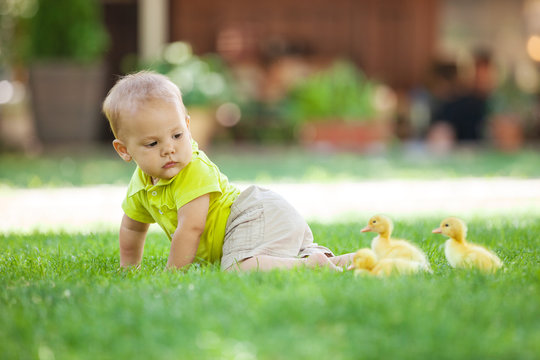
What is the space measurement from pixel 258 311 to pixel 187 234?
83 cm

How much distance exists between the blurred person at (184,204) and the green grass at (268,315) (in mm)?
274

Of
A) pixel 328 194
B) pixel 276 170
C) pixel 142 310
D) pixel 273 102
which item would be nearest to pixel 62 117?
pixel 273 102

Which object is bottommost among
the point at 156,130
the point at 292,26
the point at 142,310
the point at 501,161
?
the point at 501,161

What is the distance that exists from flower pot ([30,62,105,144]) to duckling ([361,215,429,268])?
7.81m

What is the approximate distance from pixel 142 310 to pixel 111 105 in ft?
3.33

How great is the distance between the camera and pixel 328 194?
17.8 feet

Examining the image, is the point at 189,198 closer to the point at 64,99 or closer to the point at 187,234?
the point at 187,234

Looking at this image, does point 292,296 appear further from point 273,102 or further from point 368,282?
point 273,102

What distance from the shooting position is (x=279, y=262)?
2.56 m

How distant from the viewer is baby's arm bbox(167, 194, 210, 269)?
2.57m

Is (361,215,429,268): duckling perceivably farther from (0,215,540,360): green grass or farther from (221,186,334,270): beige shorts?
(221,186,334,270): beige shorts

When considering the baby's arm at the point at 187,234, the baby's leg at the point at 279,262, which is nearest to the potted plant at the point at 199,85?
the baby's arm at the point at 187,234

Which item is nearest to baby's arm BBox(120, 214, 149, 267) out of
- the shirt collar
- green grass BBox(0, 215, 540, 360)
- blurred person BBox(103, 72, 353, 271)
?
blurred person BBox(103, 72, 353, 271)

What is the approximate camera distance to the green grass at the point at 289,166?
644 centimetres
